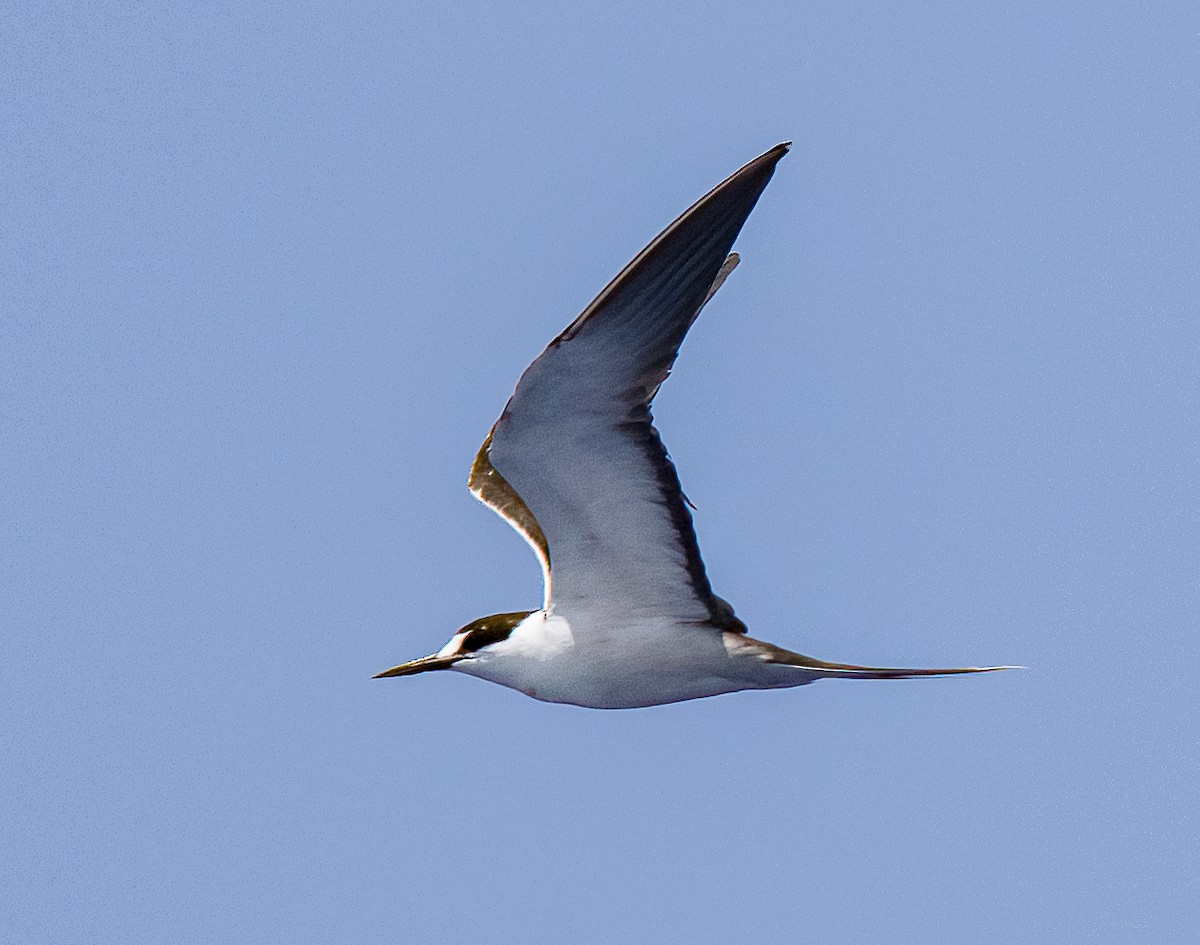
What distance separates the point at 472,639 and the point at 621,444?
1842 millimetres

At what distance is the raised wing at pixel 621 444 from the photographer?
6.30 meters

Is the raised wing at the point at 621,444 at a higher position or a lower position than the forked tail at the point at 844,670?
higher

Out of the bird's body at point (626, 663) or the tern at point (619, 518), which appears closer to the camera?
the tern at point (619, 518)

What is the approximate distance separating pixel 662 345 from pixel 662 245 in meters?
0.53

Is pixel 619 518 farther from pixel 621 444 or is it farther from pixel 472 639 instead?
pixel 472 639

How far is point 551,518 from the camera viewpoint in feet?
25.4

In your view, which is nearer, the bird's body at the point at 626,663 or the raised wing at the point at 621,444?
the raised wing at the point at 621,444

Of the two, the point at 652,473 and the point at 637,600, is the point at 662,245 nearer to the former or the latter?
the point at 652,473

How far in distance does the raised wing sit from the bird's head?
327mm

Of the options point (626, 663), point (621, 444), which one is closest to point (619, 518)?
point (621, 444)

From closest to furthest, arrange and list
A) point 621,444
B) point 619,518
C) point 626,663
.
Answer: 1. point 621,444
2. point 619,518
3. point 626,663

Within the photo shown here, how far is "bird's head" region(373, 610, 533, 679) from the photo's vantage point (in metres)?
8.36

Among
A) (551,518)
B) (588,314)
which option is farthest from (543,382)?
(551,518)

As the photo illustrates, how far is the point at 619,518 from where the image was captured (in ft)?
24.8
